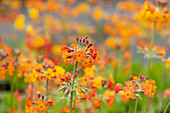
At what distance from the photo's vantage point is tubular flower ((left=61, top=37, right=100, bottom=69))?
73.0 inches

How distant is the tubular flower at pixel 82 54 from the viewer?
73.0 inches

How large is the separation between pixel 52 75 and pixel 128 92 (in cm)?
73

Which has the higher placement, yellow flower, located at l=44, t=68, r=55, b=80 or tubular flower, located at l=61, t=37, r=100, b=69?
tubular flower, located at l=61, t=37, r=100, b=69

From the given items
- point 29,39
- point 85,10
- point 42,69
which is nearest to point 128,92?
point 42,69

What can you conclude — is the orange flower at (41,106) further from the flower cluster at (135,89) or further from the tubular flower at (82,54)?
the flower cluster at (135,89)

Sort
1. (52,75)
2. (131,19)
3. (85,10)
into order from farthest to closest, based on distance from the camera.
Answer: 1. (131,19)
2. (85,10)
3. (52,75)

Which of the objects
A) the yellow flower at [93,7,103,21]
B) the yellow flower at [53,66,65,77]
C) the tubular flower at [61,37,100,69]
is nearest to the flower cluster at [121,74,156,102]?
the tubular flower at [61,37,100,69]

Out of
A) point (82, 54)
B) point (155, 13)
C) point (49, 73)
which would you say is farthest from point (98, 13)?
point (82, 54)

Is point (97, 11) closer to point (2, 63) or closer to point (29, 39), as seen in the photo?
point (29, 39)

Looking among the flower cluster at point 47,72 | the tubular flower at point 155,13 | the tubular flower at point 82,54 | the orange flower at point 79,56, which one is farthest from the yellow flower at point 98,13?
→ the orange flower at point 79,56

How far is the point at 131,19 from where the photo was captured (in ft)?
28.8

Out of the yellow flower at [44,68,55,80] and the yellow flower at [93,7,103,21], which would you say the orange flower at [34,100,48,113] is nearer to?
the yellow flower at [44,68,55,80]

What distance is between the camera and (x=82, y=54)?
1.86m

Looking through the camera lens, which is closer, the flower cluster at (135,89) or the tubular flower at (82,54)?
the tubular flower at (82,54)
